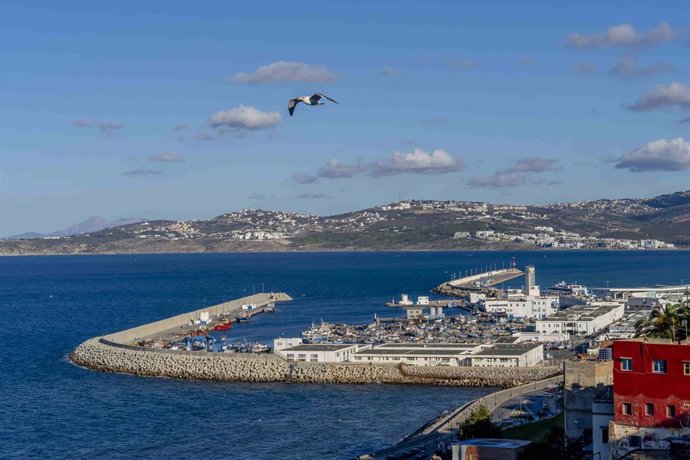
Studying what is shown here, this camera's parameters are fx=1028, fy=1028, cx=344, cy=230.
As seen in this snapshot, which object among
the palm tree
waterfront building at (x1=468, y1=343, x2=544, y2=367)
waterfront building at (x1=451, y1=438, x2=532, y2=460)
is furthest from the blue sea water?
the palm tree

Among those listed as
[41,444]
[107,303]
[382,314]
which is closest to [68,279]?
[107,303]

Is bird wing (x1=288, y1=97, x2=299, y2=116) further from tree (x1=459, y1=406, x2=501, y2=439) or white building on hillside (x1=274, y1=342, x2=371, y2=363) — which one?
white building on hillside (x1=274, y1=342, x2=371, y2=363)

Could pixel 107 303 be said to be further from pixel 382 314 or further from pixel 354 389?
pixel 354 389

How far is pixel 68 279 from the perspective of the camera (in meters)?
179

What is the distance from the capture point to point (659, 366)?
2248 centimetres

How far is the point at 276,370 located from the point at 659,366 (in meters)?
37.8

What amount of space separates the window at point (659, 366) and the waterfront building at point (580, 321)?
54.1 meters

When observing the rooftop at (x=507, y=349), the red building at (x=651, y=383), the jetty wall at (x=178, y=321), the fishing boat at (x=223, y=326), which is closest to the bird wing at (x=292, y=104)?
the red building at (x=651, y=383)

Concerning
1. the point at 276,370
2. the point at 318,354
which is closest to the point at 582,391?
the point at 276,370

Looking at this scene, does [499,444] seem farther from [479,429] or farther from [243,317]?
[243,317]

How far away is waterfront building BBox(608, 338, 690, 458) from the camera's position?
22.2 meters

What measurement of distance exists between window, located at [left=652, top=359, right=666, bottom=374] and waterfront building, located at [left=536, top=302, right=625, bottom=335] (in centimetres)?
5413

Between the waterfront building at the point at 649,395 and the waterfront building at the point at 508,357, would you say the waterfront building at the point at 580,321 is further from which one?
the waterfront building at the point at 649,395

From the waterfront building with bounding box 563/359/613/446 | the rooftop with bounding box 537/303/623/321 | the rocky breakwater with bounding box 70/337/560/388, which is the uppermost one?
the waterfront building with bounding box 563/359/613/446
